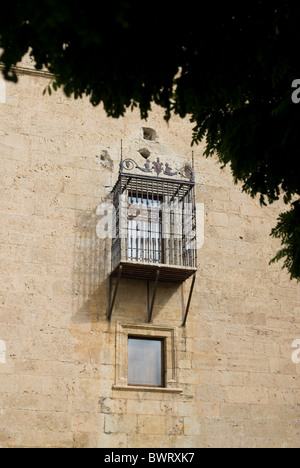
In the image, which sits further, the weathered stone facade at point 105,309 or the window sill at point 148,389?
A: the window sill at point 148,389

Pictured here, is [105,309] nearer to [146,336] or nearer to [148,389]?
[146,336]

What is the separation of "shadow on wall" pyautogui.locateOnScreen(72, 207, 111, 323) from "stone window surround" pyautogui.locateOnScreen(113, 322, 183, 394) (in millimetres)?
459

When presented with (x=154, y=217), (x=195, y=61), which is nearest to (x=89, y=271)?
(x=154, y=217)

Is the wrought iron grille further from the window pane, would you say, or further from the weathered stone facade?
the window pane

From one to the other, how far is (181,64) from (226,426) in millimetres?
6732

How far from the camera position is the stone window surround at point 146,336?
9805 millimetres

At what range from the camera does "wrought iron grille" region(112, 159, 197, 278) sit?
1043 centimetres

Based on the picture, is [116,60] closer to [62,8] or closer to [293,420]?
[62,8]

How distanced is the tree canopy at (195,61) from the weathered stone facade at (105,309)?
160 inches

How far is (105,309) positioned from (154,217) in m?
1.82

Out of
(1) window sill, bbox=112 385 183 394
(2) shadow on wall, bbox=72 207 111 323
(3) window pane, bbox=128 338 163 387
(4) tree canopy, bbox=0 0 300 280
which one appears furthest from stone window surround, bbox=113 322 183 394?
(4) tree canopy, bbox=0 0 300 280

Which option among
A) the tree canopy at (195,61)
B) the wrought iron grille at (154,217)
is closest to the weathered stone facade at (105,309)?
the wrought iron grille at (154,217)

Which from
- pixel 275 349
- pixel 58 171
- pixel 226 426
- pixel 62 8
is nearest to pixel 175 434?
pixel 226 426

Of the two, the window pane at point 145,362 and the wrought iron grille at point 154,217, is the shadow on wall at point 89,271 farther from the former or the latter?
the window pane at point 145,362
